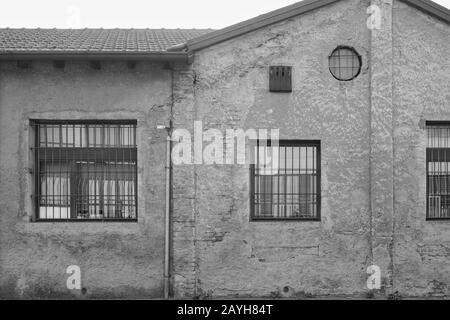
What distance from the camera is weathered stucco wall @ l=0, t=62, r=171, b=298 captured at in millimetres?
9891

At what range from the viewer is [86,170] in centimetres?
1022

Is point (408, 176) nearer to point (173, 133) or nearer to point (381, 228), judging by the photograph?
point (381, 228)

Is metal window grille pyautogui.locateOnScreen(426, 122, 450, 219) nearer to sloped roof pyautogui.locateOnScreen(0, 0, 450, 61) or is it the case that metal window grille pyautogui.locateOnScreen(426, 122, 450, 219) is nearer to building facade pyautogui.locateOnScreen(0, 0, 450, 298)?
building facade pyautogui.locateOnScreen(0, 0, 450, 298)

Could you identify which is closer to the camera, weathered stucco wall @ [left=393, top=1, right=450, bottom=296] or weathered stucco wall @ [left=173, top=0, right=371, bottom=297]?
weathered stucco wall @ [left=173, top=0, right=371, bottom=297]

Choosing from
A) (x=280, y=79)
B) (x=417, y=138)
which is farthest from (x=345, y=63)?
(x=417, y=138)

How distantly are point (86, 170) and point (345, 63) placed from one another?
16.8 ft

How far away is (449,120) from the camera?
10.2m

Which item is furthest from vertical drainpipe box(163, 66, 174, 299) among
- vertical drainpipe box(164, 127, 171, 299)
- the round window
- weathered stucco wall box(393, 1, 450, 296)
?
weathered stucco wall box(393, 1, 450, 296)

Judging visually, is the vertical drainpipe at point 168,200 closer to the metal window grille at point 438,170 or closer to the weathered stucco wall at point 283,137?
the weathered stucco wall at point 283,137

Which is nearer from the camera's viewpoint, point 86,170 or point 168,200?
point 168,200

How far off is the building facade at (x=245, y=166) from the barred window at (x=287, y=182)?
3 centimetres

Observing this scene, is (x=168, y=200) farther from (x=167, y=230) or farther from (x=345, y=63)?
(x=345, y=63)

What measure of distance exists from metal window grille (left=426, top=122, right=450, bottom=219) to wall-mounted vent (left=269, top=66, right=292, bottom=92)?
2716 millimetres

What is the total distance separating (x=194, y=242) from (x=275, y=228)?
1.48 meters
